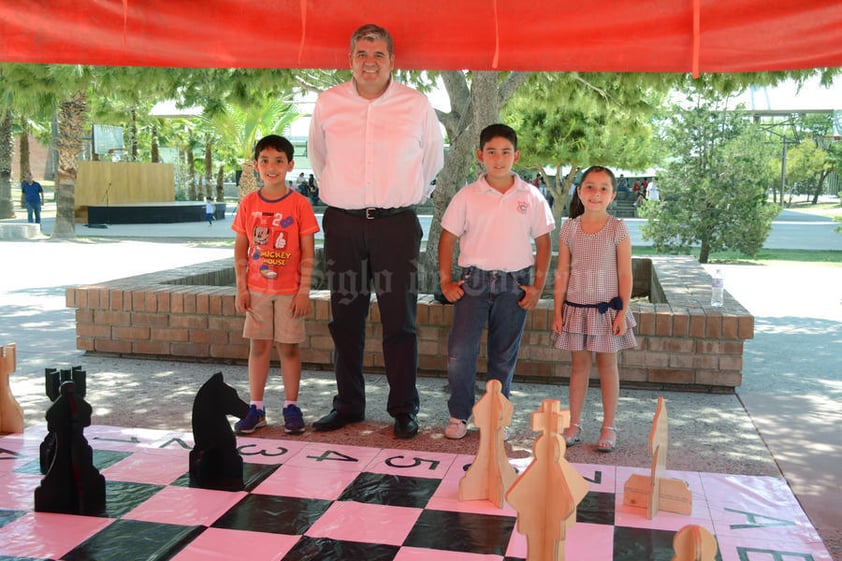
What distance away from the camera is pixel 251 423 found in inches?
186

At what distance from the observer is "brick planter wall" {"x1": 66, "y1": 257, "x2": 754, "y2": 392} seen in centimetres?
570

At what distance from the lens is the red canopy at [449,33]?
3.88 metres

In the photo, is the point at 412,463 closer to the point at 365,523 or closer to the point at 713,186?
the point at 365,523

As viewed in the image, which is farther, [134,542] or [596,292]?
[596,292]

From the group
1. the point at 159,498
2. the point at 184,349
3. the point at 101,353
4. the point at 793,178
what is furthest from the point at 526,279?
the point at 793,178

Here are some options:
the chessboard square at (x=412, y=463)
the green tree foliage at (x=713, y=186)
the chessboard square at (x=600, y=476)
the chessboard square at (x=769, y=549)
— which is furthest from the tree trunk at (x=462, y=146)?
the green tree foliage at (x=713, y=186)

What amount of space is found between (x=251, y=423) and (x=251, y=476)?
759 mm

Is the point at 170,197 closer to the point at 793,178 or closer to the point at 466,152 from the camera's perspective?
the point at 466,152

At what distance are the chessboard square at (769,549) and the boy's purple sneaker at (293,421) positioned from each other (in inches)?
90.6

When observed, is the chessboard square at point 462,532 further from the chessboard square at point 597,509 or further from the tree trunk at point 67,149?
the tree trunk at point 67,149

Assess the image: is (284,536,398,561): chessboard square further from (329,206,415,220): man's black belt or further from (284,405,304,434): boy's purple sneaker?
(329,206,415,220): man's black belt

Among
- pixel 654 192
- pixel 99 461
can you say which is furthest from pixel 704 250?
pixel 99 461

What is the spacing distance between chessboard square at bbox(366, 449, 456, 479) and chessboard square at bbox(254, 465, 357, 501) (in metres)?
0.18

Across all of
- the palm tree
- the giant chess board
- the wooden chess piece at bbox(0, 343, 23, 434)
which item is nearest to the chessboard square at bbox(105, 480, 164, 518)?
the giant chess board
